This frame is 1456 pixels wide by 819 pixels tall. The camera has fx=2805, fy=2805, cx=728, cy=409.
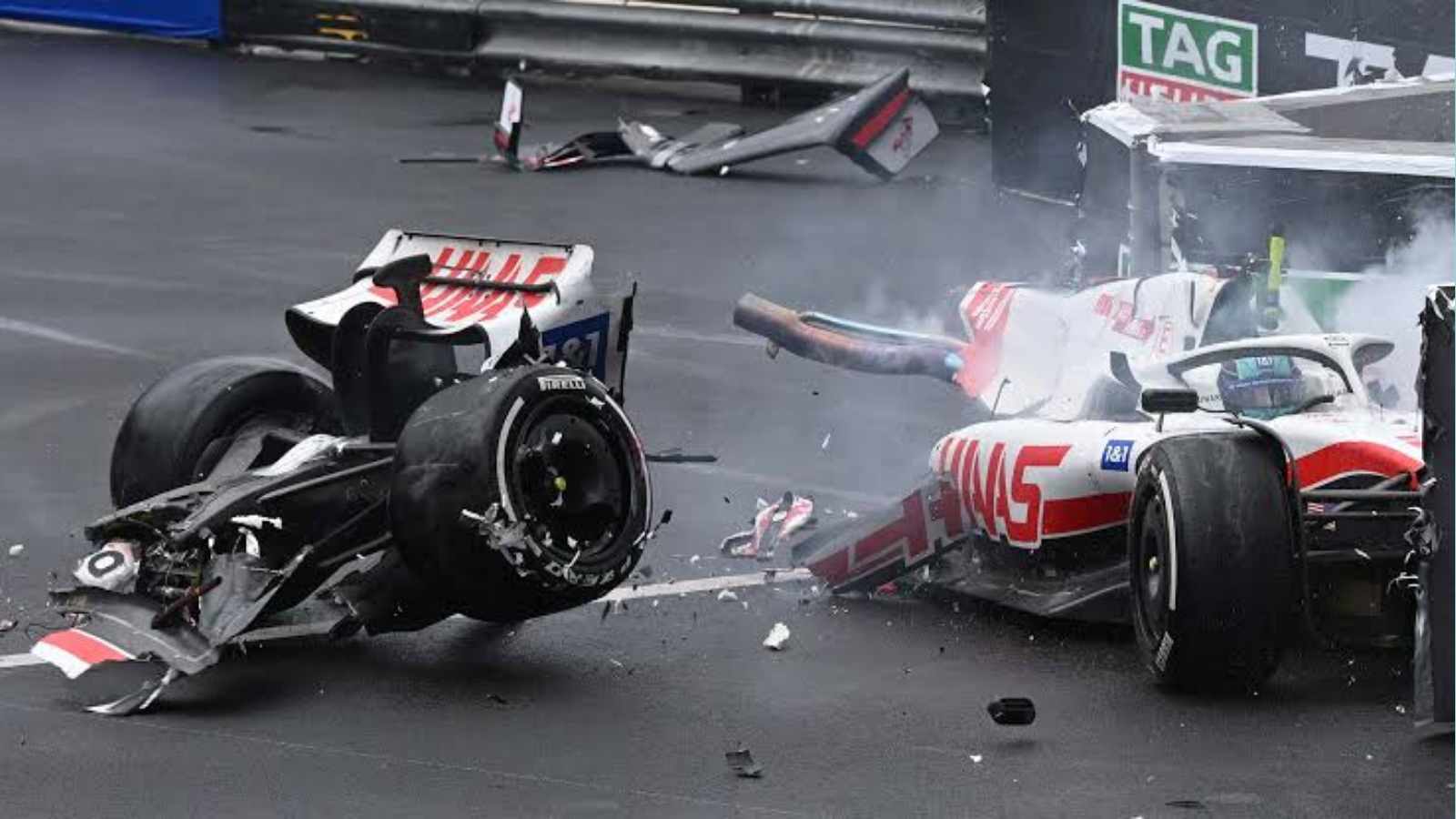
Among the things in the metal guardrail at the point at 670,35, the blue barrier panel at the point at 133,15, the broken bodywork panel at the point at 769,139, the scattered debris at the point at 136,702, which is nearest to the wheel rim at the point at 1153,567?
the scattered debris at the point at 136,702

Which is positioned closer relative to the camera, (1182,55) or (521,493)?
(521,493)

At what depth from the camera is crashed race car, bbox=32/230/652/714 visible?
721 centimetres

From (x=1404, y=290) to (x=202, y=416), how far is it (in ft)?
12.6

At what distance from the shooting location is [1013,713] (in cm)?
709

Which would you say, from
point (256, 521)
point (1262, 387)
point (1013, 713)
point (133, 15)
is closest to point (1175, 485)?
point (1013, 713)

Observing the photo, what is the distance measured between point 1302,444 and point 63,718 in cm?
335

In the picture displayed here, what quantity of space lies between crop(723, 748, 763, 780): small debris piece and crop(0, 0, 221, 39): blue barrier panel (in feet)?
53.5

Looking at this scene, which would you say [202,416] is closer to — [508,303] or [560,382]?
[508,303]

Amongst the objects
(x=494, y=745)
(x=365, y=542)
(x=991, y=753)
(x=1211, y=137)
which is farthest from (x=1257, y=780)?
(x=1211, y=137)

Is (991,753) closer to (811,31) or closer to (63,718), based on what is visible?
(63,718)

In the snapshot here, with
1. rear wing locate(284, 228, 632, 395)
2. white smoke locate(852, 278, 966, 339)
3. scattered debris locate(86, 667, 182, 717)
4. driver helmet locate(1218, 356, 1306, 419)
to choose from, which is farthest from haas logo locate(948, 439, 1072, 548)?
white smoke locate(852, 278, 966, 339)

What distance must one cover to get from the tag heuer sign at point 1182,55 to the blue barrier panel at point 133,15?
980 centimetres

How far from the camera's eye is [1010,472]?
8086 mm

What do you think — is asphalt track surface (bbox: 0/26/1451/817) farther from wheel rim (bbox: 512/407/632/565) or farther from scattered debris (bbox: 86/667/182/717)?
wheel rim (bbox: 512/407/632/565)
